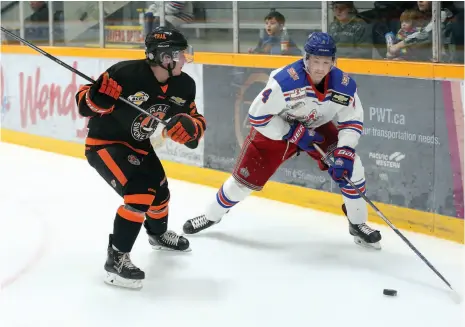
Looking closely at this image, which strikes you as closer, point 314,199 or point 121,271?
point 121,271

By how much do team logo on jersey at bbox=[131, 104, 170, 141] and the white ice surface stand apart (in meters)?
0.61

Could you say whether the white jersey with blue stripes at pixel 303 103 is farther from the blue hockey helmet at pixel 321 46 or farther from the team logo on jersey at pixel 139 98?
the team logo on jersey at pixel 139 98

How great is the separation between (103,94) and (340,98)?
1092mm

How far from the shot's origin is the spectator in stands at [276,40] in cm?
509

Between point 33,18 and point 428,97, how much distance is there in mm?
4191

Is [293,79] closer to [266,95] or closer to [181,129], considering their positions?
[266,95]

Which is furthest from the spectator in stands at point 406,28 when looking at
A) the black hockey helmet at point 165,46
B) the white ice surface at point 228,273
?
the black hockey helmet at point 165,46

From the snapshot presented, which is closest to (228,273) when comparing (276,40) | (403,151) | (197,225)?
(197,225)

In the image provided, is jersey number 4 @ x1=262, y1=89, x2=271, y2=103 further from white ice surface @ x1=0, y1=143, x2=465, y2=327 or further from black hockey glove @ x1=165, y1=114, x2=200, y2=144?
white ice surface @ x1=0, y1=143, x2=465, y2=327

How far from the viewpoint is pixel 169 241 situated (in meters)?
3.95

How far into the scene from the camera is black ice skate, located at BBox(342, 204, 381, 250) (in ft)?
13.0

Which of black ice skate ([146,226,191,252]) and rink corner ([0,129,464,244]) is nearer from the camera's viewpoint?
black ice skate ([146,226,191,252])

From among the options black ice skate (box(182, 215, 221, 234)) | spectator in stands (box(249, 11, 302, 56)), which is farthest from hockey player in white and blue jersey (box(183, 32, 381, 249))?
spectator in stands (box(249, 11, 302, 56))

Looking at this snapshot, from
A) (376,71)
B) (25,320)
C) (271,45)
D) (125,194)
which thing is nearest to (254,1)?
(271,45)
